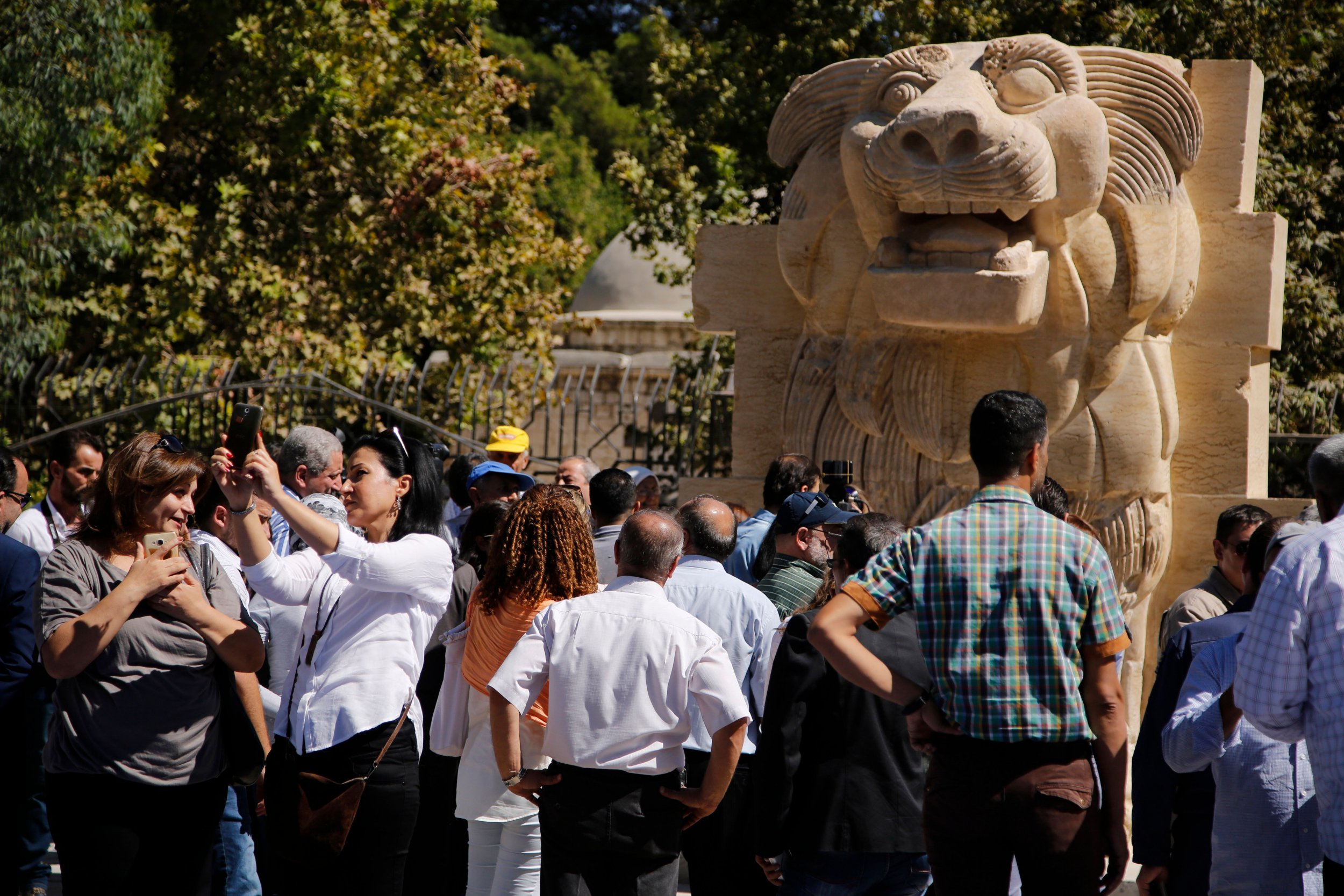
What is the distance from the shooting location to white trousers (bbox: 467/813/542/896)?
3.86 meters

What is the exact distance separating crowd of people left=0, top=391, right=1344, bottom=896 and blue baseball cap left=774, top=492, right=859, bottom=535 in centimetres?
46

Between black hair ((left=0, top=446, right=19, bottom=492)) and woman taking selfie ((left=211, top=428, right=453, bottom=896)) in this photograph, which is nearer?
woman taking selfie ((left=211, top=428, right=453, bottom=896))

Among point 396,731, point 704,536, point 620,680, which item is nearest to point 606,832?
point 620,680

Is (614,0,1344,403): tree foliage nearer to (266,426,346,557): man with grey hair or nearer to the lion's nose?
the lion's nose

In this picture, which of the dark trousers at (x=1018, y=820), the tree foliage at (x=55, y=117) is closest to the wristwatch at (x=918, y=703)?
the dark trousers at (x=1018, y=820)

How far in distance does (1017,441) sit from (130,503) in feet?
7.68

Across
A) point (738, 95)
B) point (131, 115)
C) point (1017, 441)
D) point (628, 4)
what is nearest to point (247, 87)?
point (131, 115)

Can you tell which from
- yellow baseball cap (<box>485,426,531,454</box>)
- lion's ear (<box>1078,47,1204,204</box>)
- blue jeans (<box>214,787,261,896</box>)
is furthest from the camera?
yellow baseball cap (<box>485,426,531,454</box>)

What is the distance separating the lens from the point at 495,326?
13.6 meters

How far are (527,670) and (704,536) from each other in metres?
1.35

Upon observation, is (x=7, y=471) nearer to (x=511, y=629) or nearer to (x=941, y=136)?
(x=511, y=629)

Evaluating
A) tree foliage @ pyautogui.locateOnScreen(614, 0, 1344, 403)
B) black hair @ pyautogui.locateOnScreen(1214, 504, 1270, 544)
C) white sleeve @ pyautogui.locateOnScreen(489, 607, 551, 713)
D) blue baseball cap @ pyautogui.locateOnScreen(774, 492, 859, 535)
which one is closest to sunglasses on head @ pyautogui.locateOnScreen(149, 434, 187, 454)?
white sleeve @ pyautogui.locateOnScreen(489, 607, 551, 713)

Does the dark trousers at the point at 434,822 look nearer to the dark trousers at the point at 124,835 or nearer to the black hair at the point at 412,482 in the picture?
the black hair at the point at 412,482

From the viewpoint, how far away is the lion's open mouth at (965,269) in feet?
19.0
